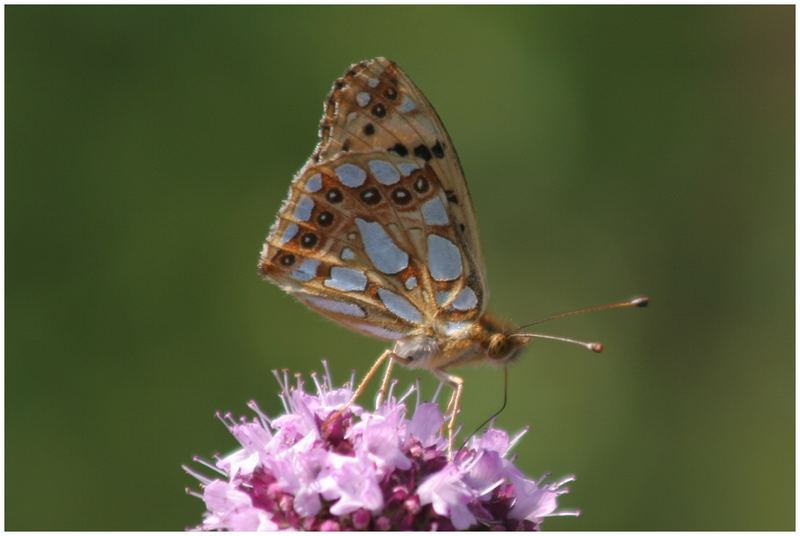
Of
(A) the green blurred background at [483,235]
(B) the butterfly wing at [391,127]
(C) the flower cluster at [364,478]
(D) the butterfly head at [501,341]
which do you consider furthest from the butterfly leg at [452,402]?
(A) the green blurred background at [483,235]

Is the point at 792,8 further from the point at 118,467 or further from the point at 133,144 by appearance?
the point at 118,467

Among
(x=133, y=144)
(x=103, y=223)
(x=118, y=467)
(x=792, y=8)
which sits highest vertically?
(x=792, y=8)

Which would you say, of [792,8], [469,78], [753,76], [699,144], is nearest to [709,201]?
[699,144]

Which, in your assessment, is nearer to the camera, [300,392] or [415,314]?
[300,392]

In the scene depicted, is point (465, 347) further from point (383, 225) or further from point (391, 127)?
point (391, 127)

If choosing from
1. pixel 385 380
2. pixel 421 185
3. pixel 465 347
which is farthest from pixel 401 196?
pixel 385 380

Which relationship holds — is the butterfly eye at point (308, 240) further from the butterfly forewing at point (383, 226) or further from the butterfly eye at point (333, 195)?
the butterfly eye at point (333, 195)

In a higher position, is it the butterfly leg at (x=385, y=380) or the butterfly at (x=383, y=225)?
the butterfly at (x=383, y=225)

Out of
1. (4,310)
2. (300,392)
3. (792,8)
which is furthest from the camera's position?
(792,8)
